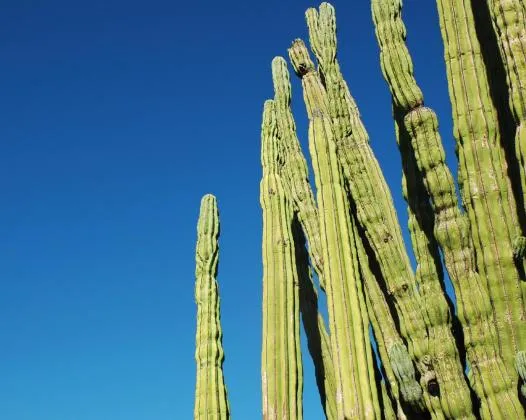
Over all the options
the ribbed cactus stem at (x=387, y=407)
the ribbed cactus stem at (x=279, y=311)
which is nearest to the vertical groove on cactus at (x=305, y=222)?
the ribbed cactus stem at (x=279, y=311)

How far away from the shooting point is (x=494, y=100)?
608 centimetres

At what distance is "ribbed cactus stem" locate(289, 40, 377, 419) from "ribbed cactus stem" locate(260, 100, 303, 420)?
1.82 ft

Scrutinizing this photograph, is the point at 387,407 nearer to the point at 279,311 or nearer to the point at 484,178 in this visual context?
the point at 279,311

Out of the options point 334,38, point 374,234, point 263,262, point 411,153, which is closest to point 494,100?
point 411,153

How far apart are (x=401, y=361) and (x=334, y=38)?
3.56m

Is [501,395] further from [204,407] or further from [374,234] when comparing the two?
[204,407]

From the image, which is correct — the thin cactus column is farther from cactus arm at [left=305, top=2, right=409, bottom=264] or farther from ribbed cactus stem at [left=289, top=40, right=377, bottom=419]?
ribbed cactus stem at [left=289, top=40, right=377, bottom=419]

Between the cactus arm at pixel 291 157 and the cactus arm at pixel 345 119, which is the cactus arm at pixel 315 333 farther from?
the cactus arm at pixel 345 119

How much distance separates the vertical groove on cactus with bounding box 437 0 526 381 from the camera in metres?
5.41

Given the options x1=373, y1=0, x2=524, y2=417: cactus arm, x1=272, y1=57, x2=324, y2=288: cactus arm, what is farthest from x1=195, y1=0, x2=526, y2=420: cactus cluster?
x1=272, y1=57, x2=324, y2=288: cactus arm

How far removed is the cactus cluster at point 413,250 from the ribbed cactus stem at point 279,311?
0.04 feet

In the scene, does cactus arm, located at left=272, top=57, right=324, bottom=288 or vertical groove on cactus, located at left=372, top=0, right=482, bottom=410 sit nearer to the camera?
vertical groove on cactus, located at left=372, top=0, right=482, bottom=410

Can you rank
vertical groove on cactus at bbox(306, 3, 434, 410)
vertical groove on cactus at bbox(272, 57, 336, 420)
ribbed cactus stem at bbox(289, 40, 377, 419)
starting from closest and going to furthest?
ribbed cactus stem at bbox(289, 40, 377, 419) < vertical groove on cactus at bbox(306, 3, 434, 410) < vertical groove on cactus at bbox(272, 57, 336, 420)

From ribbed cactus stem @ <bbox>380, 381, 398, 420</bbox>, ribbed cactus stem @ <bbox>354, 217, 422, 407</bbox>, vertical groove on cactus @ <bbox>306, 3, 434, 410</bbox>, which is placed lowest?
ribbed cactus stem @ <bbox>380, 381, 398, 420</bbox>
